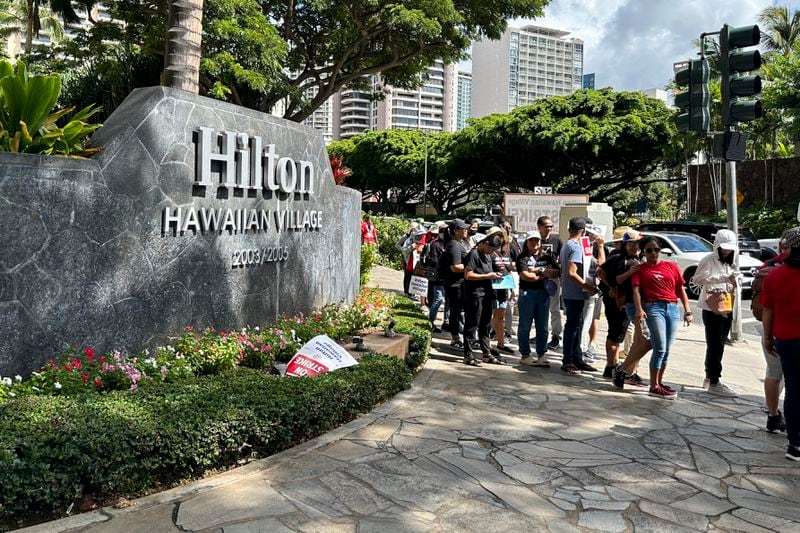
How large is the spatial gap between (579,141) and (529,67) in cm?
13979

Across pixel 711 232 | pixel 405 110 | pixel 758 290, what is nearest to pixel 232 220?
pixel 758 290

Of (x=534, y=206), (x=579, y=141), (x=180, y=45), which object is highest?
(x=579, y=141)

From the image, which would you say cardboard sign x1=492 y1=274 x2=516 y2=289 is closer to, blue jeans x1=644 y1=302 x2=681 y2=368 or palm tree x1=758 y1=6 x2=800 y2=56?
blue jeans x1=644 y1=302 x2=681 y2=368

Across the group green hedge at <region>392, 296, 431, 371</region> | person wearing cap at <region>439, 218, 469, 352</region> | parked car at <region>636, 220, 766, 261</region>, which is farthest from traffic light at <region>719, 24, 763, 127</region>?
parked car at <region>636, 220, 766, 261</region>

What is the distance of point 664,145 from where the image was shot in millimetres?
32688

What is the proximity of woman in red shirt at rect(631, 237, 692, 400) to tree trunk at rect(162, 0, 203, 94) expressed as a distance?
4.82 m

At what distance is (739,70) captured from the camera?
29.8ft

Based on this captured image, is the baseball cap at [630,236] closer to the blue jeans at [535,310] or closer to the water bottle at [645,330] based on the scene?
the water bottle at [645,330]

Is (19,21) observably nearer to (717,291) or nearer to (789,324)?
(717,291)

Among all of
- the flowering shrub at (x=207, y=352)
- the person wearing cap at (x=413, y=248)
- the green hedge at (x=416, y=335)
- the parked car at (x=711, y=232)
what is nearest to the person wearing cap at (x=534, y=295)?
the green hedge at (x=416, y=335)

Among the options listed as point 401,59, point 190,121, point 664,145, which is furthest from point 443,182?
point 190,121

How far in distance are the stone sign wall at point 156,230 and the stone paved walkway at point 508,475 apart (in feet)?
5.74

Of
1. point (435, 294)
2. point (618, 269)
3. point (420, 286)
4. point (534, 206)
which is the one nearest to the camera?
point (618, 269)

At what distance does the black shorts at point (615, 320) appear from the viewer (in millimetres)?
7918
